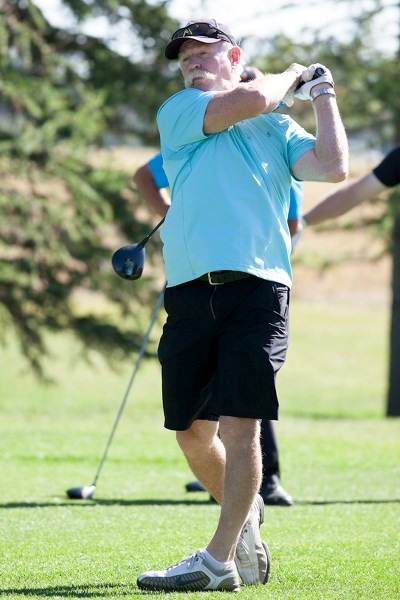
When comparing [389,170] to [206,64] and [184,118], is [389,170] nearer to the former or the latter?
[206,64]

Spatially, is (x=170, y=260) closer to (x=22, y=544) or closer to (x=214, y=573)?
(x=214, y=573)

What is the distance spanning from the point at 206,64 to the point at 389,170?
9.00 feet

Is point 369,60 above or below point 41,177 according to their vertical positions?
above

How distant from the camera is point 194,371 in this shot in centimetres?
411

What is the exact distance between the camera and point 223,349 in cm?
404

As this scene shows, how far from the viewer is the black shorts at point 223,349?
13.1 feet

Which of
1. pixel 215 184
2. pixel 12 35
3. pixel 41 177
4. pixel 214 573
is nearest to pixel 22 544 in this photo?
pixel 214 573

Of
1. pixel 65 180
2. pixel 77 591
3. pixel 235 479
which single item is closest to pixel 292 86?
pixel 235 479

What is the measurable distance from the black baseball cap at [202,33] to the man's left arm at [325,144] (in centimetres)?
39

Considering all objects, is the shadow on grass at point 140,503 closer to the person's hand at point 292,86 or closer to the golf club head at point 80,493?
the golf club head at point 80,493

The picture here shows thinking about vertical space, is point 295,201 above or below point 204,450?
above

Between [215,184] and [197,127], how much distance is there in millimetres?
219

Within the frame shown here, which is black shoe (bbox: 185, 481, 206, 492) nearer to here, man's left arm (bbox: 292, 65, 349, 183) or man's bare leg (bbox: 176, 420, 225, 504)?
man's bare leg (bbox: 176, 420, 225, 504)

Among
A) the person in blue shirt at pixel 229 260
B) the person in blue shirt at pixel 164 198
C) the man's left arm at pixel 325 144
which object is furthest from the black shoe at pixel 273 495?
the man's left arm at pixel 325 144
